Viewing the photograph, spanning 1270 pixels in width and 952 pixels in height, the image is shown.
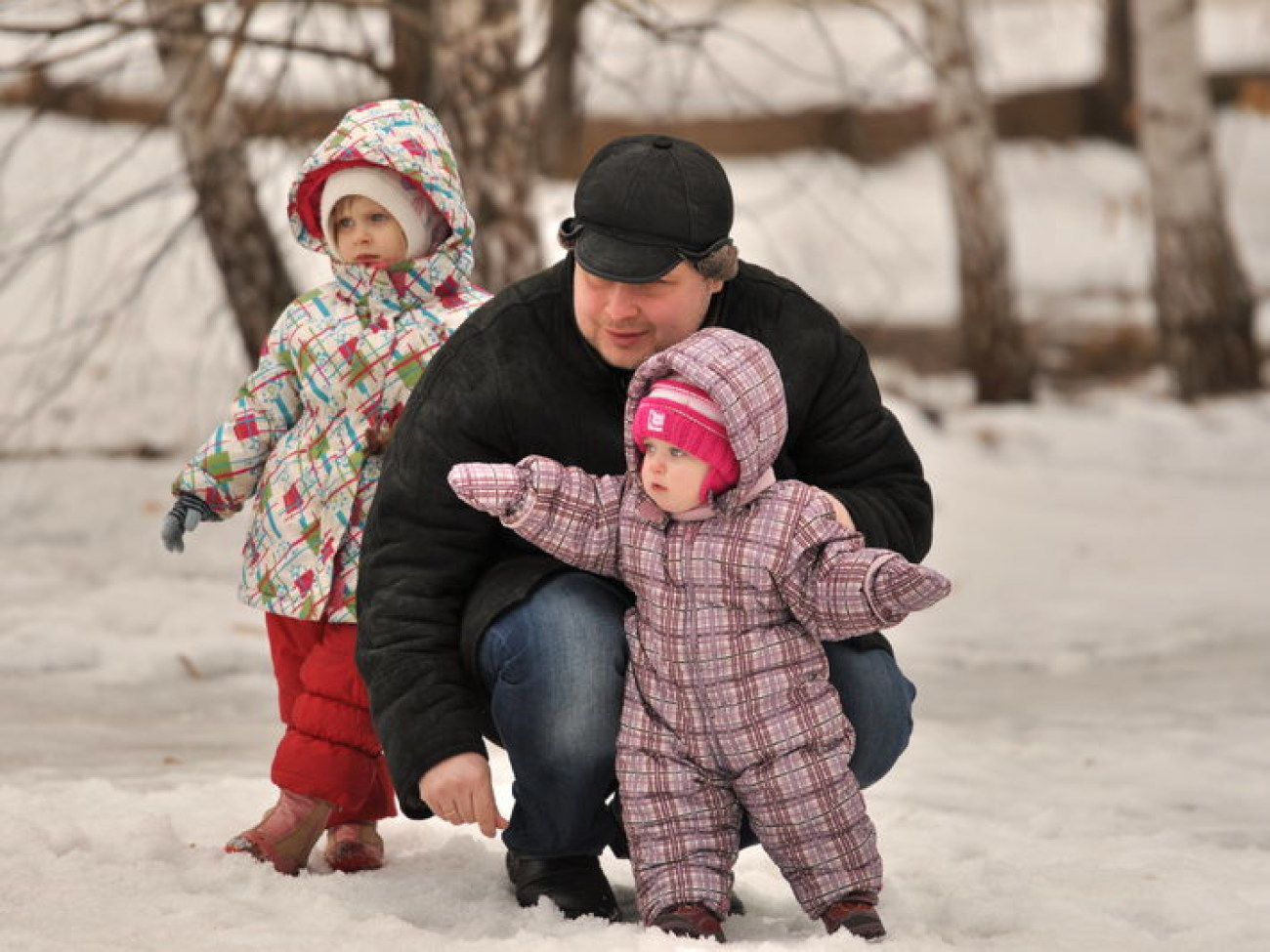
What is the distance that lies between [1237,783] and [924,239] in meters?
9.62

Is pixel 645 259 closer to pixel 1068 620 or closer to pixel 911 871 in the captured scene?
pixel 911 871

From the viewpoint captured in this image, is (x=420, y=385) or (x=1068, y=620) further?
(x=1068, y=620)

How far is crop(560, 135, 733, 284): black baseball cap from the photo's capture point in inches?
118

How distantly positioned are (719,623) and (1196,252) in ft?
24.9

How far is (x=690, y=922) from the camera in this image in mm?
2979

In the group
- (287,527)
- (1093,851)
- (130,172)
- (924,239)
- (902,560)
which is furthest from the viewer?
(924,239)

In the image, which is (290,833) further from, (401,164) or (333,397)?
(401,164)

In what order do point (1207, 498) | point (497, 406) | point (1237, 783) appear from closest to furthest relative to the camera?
point (497, 406) < point (1237, 783) < point (1207, 498)

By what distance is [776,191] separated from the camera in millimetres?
13938

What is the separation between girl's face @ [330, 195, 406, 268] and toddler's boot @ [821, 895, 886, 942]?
140 centimetres

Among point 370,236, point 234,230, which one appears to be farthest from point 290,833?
point 234,230

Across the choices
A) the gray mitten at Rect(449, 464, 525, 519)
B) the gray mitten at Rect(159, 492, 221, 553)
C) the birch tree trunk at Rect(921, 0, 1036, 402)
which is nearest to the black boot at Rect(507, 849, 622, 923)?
the gray mitten at Rect(449, 464, 525, 519)

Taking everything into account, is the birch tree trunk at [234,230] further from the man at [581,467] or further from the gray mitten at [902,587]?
the gray mitten at [902,587]

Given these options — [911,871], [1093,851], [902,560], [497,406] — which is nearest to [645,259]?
[497,406]
